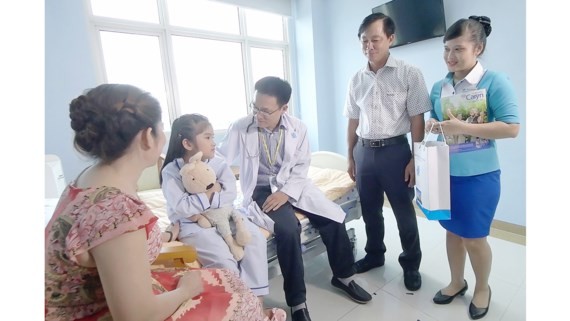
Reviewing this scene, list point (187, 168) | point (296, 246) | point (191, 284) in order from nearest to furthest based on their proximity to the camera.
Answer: point (191, 284) < point (187, 168) < point (296, 246)

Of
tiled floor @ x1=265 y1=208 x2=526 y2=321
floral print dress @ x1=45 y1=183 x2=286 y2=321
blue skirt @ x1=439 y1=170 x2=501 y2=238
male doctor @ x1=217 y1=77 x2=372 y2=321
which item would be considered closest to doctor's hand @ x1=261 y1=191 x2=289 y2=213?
male doctor @ x1=217 y1=77 x2=372 y2=321

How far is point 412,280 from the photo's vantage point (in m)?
1.79

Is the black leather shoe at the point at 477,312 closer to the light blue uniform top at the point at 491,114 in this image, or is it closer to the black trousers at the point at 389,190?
the black trousers at the point at 389,190

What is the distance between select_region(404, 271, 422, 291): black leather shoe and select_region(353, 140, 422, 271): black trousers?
0.03 meters

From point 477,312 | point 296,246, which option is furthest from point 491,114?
point 296,246

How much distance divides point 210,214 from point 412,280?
1.38 meters

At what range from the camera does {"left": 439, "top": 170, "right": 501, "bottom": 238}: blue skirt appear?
4.46ft

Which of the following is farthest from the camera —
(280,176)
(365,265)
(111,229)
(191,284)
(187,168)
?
(365,265)

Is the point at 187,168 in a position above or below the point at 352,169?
above

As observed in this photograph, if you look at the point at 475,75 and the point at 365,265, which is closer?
the point at 475,75

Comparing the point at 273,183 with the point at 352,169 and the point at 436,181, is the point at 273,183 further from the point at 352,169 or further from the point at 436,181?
the point at 436,181

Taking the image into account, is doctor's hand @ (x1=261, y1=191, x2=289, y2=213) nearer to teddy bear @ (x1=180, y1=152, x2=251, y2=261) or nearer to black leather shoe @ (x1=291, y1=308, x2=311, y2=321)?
teddy bear @ (x1=180, y1=152, x2=251, y2=261)
